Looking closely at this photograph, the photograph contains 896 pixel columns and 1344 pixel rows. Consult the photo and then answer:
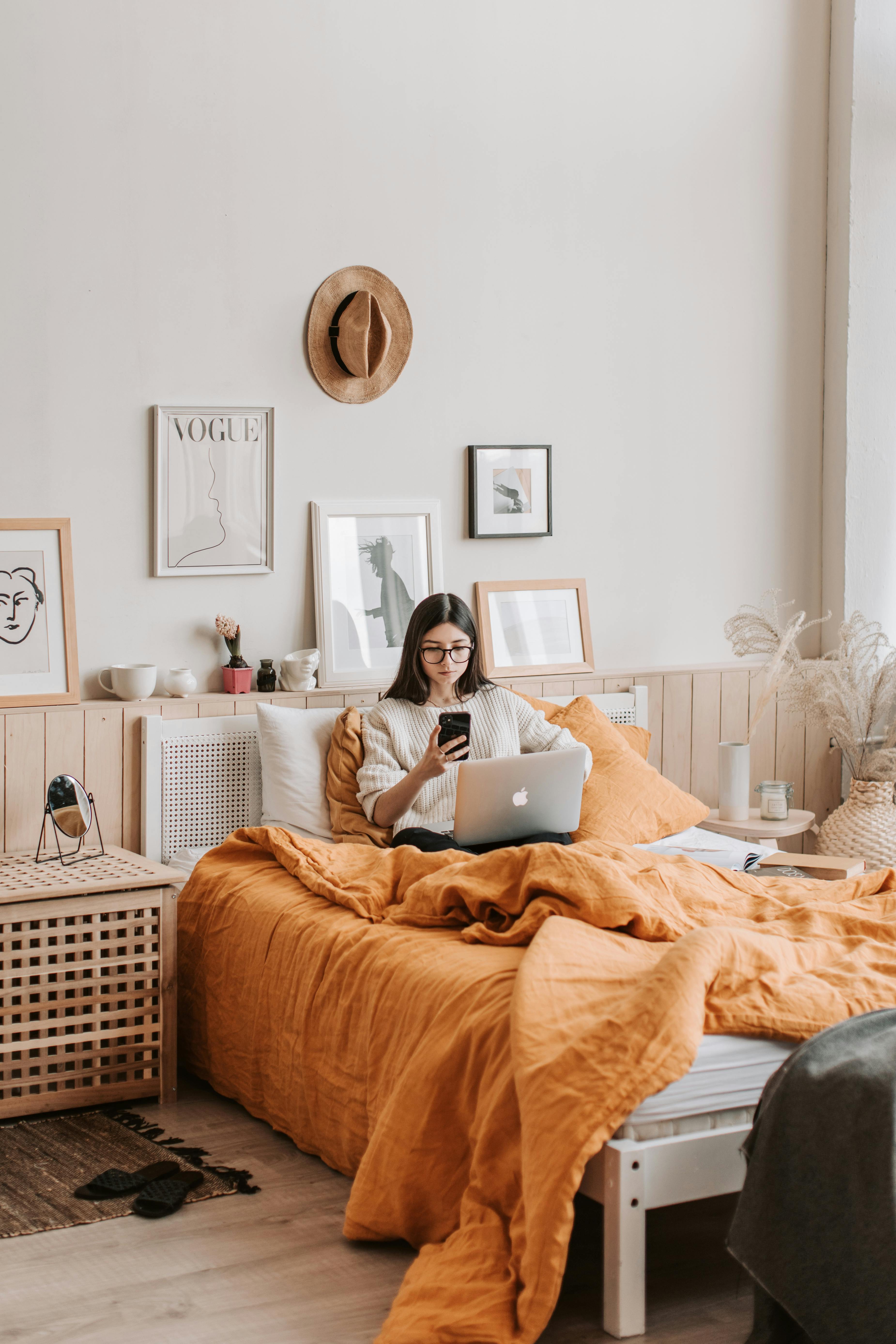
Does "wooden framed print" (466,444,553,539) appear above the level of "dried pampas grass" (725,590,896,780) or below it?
above

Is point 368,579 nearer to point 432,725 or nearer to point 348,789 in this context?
point 432,725

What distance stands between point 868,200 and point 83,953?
11.7 ft

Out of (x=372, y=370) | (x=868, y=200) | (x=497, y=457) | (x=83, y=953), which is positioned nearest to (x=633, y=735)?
(x=497, y=457)

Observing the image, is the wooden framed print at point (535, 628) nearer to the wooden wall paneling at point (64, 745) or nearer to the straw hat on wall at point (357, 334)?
the straw hat on wall at point (357, 334)

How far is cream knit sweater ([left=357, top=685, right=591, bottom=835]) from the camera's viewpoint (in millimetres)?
3510

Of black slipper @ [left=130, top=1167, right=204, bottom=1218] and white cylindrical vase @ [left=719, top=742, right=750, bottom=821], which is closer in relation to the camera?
black slipper @ [left=130, top=1167, right=204, bottom=1218]

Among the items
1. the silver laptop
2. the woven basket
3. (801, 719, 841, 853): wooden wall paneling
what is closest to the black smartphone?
the silver laptop

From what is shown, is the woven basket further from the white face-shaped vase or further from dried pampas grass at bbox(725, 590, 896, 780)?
the white face-shaped vase

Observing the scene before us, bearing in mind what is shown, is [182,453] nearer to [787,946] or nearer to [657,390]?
[657,390]

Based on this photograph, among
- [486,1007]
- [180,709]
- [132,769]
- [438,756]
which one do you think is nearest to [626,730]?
[438,756]

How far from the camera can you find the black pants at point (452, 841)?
3.20 m

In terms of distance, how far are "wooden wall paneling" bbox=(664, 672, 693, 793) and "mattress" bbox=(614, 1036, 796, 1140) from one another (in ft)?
7.44

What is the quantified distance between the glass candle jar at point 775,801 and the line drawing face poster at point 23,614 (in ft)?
7.15

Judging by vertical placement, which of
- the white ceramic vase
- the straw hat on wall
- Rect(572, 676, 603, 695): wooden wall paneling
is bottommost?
Rect(572, 676, 603, 695): wooden wall paneling
